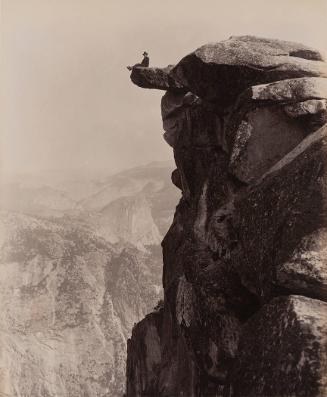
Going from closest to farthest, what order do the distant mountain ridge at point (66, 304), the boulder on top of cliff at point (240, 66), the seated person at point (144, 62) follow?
1. the boulder on top of cliff at point (240, 66)
2. the seated person at point (144, 62)
3. the distant mountain ridge at point (66, 304)

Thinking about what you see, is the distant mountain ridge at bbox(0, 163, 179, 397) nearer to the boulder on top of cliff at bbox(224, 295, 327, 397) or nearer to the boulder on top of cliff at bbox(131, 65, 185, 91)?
the boulder on top of cliff at bbox(131, 65, 185, 91)

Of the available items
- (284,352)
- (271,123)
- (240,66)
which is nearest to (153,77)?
(240,66)

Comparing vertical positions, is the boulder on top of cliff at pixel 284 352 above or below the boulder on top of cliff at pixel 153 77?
below

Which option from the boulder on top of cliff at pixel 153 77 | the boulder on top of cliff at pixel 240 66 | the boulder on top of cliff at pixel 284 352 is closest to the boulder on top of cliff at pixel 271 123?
the boulder on top of cliff at pixel 240 66

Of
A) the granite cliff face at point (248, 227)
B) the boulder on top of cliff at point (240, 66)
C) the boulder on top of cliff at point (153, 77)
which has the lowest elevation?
the granite cliff face at point (248, 227)

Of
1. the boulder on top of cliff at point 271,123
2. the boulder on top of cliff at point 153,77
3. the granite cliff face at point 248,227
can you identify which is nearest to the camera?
the granite cliff face at point 248,227

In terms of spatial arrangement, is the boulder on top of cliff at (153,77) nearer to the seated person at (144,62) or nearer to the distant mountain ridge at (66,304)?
the seated person at (144,62)

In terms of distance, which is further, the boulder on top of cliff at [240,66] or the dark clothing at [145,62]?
the dark clothing at [145,62]
